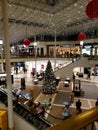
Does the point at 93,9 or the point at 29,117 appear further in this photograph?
the point at 29,117

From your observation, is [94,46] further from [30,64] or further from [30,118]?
[30,118]

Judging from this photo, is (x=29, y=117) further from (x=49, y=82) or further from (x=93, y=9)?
(x=49, y=82)

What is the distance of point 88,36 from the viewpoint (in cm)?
2911

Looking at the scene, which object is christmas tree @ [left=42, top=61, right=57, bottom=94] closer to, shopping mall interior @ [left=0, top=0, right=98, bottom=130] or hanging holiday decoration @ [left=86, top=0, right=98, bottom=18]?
shopping mall interior @ [left=0, top=0, right=98, bottom=130]

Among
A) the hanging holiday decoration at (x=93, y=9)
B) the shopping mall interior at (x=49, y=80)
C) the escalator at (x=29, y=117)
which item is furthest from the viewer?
the escalator at (x=29, y=117)

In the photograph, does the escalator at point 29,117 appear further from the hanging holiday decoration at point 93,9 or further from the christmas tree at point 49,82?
the christmas tree at point 49,82

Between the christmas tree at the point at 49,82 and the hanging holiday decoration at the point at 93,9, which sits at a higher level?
the hanging holiday decoration at the point at 93,9

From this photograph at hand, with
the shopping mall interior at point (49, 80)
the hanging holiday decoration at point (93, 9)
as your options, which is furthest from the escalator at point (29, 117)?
the hanging holiday decoration at point (93, 9)

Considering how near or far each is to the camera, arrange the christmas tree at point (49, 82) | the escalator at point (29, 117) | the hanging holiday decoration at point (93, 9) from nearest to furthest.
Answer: the hanging holiday decoration at point (93, 9) < the escalator at point (29, 117) < the christmas tree at point (49, 82)

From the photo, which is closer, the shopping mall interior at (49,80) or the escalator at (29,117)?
the shopping mall interior at (49,80)

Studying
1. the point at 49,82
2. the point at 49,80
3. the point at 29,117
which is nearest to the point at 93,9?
the point at 29,117

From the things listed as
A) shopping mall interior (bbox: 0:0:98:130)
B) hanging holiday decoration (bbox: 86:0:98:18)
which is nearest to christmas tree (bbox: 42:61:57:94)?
shopping mall interior (bbox: 0:0:98:130)

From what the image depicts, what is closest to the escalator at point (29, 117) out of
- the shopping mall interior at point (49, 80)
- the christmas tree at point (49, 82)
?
the shopping mall interior at point (49, 80)

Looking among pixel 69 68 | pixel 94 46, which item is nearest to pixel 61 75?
pixel 69 68
